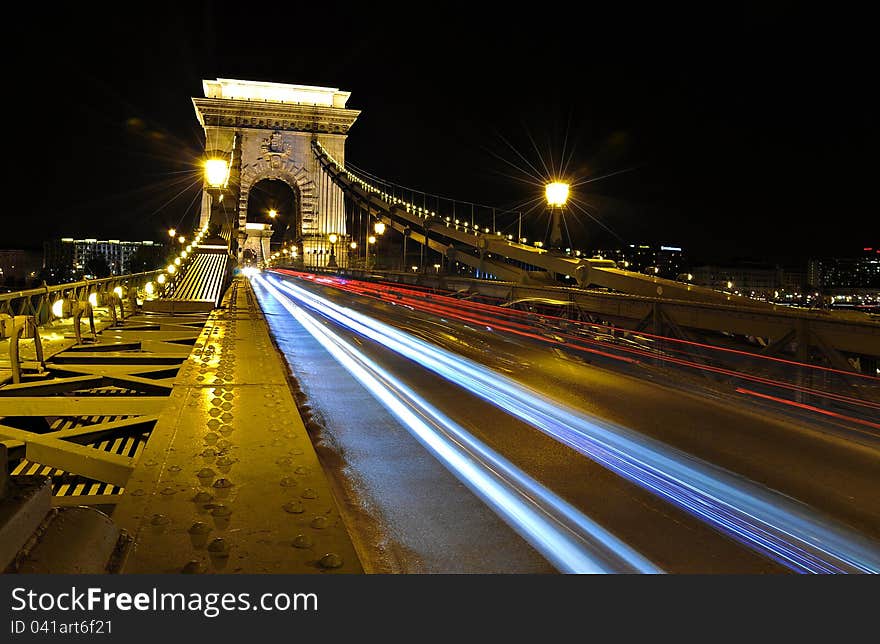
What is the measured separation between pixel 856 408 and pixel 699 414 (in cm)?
221

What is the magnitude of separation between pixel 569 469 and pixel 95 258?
5572 inches

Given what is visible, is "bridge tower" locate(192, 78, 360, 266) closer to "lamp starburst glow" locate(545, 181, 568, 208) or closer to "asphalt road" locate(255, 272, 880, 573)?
"lamp starburst glow" locate(545, 181, 568, 208)

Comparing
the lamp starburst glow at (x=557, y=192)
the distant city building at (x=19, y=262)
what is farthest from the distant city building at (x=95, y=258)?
the lamp starburst glow at (x=557, y=192)

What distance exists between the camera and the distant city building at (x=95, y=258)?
58.0 m

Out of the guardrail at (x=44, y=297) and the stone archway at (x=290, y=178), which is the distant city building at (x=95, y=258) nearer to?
the stone archway at (x=290, y=178)

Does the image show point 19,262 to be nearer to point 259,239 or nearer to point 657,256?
point 259,239

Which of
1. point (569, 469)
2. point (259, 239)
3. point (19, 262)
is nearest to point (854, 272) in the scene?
point (569, 469)

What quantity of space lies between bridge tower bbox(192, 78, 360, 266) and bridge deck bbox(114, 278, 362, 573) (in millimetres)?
81947

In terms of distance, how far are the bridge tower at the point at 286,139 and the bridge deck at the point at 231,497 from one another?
81.9m

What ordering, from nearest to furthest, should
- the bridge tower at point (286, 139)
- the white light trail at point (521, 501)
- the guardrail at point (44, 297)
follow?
the white light trail at point (521, 501)
the guardrail at point (44, 297)
the bridge tower at point (286, 139)

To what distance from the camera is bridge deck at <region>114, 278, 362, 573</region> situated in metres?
2.41

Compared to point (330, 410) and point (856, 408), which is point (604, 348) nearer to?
point (856, 408)

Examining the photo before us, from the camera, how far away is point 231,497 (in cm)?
302

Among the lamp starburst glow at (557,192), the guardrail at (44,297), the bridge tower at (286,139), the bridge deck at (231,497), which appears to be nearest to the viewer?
the bridge deck at (231,497)
